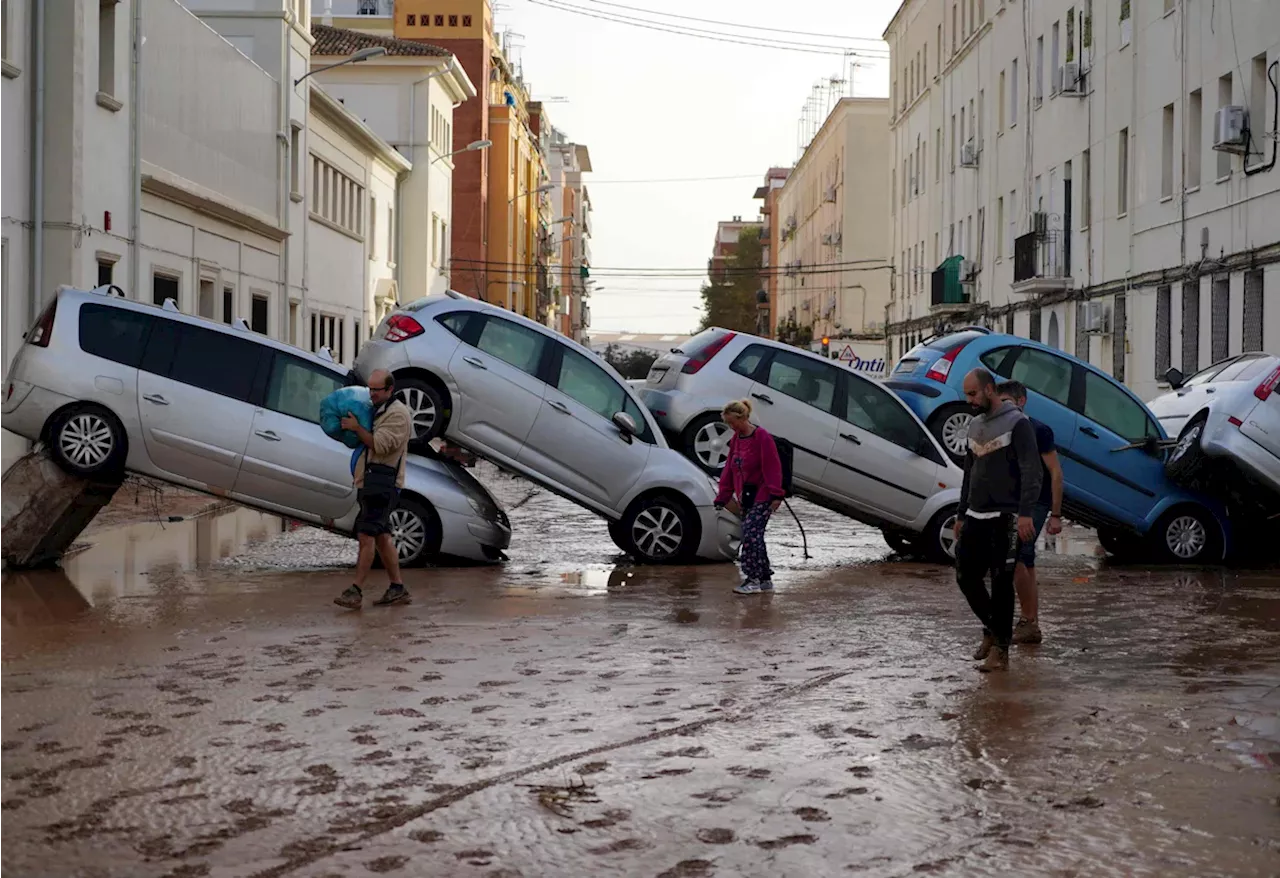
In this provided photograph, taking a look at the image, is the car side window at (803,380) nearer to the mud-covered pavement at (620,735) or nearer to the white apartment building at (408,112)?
the mud-covered pavement at (620,735)

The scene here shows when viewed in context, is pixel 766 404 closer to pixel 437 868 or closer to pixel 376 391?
pixel 376 391

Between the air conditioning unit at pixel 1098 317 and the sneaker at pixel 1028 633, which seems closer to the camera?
the sneaker at pixel 1028 633

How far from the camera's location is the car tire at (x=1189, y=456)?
1794cm

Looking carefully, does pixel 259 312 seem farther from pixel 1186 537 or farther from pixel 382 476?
pixel 382 476

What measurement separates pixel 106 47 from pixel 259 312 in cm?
1167

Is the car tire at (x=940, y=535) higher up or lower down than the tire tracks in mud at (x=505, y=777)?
higher up

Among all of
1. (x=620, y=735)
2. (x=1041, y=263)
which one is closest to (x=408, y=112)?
(x=1041, y=263)

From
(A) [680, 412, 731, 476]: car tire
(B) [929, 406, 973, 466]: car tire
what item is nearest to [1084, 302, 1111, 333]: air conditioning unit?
(B) [929, 406, 973, 466]: car tire

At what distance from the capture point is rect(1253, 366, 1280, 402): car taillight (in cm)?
1784

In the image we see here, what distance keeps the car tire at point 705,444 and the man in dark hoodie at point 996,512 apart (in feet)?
22.5

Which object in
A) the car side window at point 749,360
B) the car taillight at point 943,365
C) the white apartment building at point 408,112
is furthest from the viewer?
the white apartment building at point 408,112

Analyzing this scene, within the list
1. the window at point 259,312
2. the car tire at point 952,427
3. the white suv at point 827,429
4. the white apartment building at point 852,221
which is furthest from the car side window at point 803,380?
the white apartment building at point 852,221

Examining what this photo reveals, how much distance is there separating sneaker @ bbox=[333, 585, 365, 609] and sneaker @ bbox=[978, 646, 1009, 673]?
437cm

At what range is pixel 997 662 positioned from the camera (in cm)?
1044
